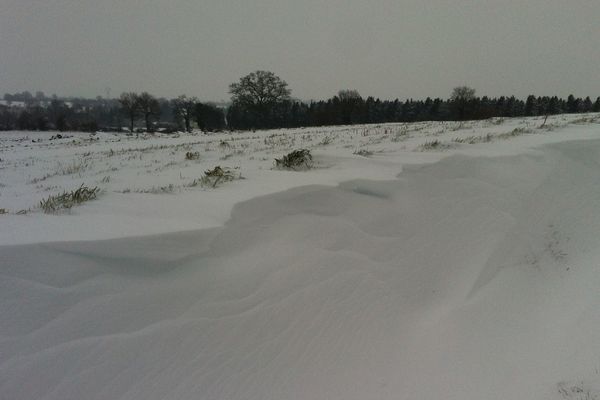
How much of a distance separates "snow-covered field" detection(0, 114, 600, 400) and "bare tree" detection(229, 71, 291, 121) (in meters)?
50.4

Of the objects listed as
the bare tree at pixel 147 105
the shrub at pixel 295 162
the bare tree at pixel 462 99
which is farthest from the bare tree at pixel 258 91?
the shrub at pixel 295 162

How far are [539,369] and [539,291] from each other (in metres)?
1.17

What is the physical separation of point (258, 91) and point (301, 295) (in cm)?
5313

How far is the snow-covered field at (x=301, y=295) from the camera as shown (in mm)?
2273

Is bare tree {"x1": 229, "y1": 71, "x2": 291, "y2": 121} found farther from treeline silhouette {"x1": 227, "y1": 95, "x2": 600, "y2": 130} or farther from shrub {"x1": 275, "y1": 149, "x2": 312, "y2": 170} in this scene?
shrub {"x1": 275, "y1": 149, "x2": 312, "y2": 170}

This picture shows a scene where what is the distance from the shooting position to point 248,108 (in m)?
52.8

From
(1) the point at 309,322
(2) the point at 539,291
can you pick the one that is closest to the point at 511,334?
(2) the point at 539,291

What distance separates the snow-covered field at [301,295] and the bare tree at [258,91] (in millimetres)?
50380

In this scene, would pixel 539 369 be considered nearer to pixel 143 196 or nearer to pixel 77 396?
pixel 77 396

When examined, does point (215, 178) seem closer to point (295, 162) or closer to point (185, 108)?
point (295, 162)

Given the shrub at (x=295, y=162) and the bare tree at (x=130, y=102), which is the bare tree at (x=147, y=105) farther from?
the shrub at (x=295, y=162)

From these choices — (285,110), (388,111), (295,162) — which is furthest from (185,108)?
(295,162)

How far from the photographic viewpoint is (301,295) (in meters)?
3.00

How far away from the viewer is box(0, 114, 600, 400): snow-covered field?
227cm
